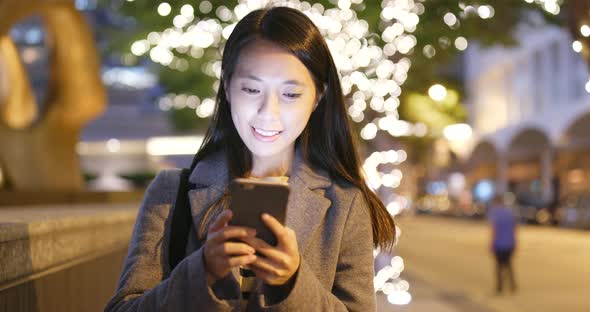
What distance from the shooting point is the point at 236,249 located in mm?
1956

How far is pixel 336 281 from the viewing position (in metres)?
2.36

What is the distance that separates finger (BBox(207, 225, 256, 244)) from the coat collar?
1.20ft

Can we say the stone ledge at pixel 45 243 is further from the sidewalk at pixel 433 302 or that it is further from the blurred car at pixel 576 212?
the blurred car at pixel 576 212

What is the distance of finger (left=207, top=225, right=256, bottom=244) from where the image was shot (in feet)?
6.38

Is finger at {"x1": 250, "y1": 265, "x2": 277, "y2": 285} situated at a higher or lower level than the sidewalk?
higher

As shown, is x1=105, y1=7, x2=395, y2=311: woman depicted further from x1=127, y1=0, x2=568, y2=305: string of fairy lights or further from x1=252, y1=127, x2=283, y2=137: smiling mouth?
x1=127, y1=0, x2=568, y2=305: string of fairy lights

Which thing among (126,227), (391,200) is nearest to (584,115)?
(391,200)

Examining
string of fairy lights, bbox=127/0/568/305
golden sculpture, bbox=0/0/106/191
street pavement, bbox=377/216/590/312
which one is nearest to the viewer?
string of fairy lights, bbox=127/0/568/305

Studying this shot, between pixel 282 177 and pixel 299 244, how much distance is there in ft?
0.74

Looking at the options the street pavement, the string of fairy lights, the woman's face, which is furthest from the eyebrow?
the string of fairy lights

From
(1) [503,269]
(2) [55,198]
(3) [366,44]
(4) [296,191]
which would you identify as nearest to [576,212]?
(1) [503,269]

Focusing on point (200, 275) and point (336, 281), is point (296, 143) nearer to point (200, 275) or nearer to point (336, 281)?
point (336, 281)

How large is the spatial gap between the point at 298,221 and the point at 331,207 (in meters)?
0.10

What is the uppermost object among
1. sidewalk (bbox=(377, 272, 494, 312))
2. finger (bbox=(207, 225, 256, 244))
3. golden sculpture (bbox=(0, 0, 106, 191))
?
golden sculpture (bbox=(0, 0, 106, 191))
